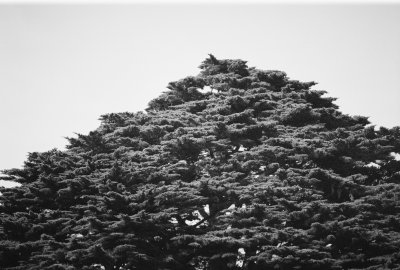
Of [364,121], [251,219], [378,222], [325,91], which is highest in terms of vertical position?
[325,91]

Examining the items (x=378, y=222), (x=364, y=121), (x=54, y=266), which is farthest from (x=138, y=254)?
(x=364, y=121)

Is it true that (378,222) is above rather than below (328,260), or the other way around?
A: above

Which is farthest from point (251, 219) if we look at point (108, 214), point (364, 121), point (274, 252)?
point (364, 121)

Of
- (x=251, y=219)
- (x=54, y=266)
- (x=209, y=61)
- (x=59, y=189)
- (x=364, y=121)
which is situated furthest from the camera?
(x=209, y=61)

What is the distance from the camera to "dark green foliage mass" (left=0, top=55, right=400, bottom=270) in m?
14.8

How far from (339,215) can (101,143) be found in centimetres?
1247

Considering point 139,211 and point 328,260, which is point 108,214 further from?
point 328,260

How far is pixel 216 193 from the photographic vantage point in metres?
16.6

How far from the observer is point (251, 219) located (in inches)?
598

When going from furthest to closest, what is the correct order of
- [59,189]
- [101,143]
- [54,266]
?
[101,143] < [59,189] < [54,266]

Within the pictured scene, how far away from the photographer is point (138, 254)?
1437cm

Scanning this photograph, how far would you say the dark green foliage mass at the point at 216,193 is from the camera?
48.6 feet

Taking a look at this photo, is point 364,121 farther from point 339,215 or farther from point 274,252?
point 274,252

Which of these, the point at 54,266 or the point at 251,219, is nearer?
the point at 54,266
